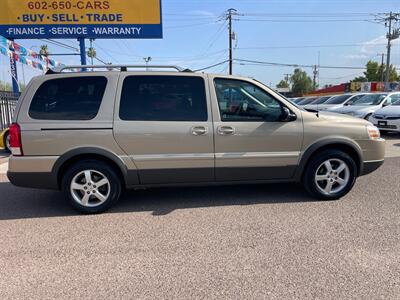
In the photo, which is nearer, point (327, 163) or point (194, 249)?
A: point (194, 249)

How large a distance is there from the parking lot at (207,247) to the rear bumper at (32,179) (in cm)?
46

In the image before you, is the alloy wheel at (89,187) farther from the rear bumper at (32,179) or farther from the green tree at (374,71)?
the green tree at (374,71)

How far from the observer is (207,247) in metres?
3.38

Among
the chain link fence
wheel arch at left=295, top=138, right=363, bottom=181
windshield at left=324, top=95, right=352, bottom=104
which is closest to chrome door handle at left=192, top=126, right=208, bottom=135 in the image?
wheel arch at left=295, top=138, right=363, bottom=181

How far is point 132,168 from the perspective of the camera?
431 centimetres

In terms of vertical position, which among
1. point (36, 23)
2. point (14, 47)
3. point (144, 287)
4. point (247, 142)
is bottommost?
point (144, 287)

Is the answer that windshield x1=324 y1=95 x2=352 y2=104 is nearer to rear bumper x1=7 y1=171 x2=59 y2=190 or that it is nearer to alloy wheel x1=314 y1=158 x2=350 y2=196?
alloy wheel x1=314 y1=158 x2=350 y2=196

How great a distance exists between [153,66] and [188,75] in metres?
0.50

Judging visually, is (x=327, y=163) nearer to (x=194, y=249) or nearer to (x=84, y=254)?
(x=194, y=249)

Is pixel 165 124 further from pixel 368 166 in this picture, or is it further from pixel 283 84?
pixel 283 84

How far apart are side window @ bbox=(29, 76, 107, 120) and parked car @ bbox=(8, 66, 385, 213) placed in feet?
0.04

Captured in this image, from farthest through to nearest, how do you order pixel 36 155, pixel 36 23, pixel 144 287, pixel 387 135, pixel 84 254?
1. pixel 36 23
2. pixel 387 135
3. pixel 36 155
4. pixel 84 254
5. pixel 144 287

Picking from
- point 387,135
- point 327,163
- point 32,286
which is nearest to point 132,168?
point 32,286

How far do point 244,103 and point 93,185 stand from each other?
2332mm
